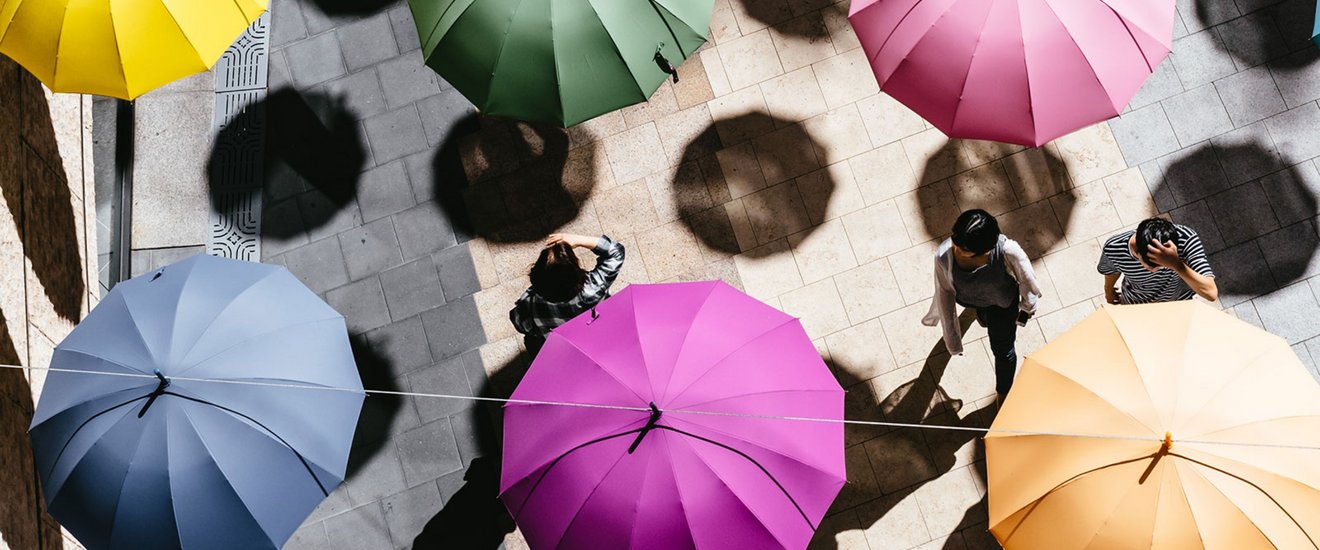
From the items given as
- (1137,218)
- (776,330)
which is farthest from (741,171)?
(1137,218)

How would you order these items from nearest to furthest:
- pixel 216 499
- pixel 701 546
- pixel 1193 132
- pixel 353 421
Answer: pixel 701 546, pixel 216 499, pixel 353 421, pixel 1193 132

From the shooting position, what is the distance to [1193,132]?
7.44 metres

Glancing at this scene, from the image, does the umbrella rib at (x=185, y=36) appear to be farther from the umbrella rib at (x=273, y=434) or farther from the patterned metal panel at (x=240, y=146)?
the umbrella rib at (x=273, y=434)

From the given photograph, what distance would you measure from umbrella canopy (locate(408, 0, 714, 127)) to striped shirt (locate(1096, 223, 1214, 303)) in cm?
288

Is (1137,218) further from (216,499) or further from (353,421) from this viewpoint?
(216,499)

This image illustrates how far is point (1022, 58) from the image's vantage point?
5789mm

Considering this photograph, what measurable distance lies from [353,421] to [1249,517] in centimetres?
466

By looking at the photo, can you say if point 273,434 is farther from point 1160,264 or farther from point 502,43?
point 1160,264

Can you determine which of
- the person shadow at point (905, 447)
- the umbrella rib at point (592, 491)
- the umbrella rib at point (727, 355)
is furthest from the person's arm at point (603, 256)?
the person shadow at point (905, 447)

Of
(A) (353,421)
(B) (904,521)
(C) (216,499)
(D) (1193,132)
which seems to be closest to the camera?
(C) (216,499)

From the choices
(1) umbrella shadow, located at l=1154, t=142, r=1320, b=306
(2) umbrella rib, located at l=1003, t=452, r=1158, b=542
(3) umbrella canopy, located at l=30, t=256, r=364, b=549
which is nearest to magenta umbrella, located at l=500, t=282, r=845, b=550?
(2) umbrella rib, located at l=1003, t=452, r=1158, b=542

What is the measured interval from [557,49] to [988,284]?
2.95 meters

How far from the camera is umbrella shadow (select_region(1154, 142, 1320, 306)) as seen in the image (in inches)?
283

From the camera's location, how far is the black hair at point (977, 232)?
5.49 meters
